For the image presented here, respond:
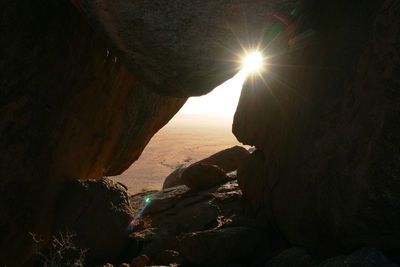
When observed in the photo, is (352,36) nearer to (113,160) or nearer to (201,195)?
(201,195)

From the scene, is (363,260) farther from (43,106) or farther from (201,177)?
(201,177)

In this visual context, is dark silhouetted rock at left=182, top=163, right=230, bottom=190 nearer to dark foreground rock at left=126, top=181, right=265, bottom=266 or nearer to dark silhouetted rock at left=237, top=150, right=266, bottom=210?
dark foreground rock at left=126, top=181, right=265, bottom=266

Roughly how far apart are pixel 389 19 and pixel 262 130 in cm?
251

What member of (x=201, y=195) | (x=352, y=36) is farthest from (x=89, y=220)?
(x=352, y=36)

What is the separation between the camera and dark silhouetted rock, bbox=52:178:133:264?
3.63 m

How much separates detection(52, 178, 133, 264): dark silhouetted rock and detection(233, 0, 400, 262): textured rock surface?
228 cm

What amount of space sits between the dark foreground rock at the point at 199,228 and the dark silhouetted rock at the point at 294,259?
57cm

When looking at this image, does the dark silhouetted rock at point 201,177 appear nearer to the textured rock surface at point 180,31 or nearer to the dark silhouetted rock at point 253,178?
the dark silhouetted rock at point 253,178

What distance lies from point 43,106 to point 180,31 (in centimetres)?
200

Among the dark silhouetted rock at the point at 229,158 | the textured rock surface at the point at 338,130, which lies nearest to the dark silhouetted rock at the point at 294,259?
the textured rock surface at the point at 338,130

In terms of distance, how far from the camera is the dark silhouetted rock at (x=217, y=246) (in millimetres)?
3066

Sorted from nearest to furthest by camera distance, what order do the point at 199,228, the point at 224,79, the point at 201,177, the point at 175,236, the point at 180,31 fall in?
the point at 180,31, the point at 224,79, the point at 175,236, the point at 199,228, the point at 201,177

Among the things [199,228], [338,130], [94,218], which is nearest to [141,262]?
[94,218]

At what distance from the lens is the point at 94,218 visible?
3758 mm
